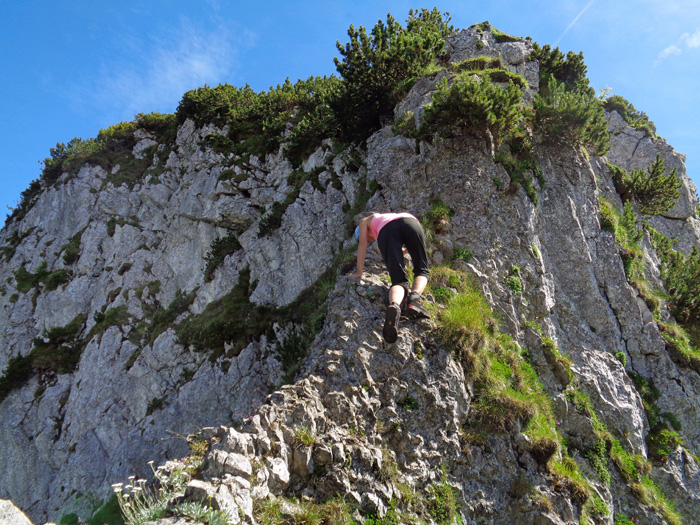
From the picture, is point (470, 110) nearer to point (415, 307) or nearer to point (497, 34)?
point (415, 307)

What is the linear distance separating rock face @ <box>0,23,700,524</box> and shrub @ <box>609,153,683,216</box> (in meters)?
1.32

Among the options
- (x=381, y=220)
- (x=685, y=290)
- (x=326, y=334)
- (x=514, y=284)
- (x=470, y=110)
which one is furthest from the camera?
(x=685, y=290)

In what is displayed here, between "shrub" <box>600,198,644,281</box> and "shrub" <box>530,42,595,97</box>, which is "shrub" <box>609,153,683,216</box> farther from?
"shrub" <box>530,42,595,97</box>

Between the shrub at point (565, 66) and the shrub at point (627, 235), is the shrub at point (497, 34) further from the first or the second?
the shrub at point (627, 235)

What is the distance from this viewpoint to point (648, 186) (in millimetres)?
17344

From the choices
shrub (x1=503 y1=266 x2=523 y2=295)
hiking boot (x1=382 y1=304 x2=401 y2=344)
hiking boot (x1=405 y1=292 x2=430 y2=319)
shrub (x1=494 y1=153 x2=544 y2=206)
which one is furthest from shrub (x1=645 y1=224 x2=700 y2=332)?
hiking boot (x1=382 y1=304 x2=401 y2=344)

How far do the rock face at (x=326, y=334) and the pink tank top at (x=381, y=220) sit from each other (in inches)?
49.4

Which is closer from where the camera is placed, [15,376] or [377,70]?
[377,70]

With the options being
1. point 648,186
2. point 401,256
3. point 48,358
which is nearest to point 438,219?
point 401,256

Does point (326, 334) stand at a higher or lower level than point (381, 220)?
lower

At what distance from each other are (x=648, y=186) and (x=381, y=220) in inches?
652

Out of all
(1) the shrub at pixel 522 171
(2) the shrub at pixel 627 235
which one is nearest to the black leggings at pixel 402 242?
(1) the shrub at pixel 522 171

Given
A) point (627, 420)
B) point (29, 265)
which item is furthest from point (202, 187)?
point (627, 420)

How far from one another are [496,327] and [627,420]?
4815 mm
